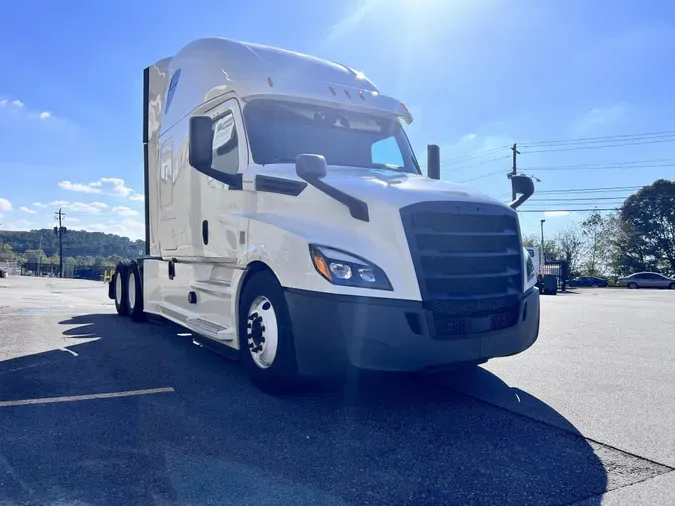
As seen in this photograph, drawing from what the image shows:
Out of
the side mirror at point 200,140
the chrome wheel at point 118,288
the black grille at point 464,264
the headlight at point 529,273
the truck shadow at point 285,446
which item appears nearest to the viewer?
the truck shadow at point 285,446

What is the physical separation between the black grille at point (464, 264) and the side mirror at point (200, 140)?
6.71 feet

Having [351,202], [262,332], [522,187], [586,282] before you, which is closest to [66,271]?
[586,282]

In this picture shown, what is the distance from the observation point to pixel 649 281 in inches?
1809

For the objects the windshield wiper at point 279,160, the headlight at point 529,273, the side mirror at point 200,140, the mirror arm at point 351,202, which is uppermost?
the side mirror at point 200,140

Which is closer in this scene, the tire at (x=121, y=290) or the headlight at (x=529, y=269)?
the headlight at (x=529, y=269)

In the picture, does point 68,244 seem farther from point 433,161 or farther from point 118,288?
point 433,161

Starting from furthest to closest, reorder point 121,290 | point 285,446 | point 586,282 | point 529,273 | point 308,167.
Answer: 1. point 586,282
2. point 121,290
3. point 529,273
4. point 308,167
5. point 285,446

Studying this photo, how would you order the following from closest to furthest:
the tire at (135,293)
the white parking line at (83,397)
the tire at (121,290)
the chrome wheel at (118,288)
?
the white parking line at (83,397), the tire at (135,293), the tire at (121,290), the chrome wheel at (118,288)

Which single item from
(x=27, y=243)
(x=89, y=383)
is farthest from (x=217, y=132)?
(x=27, y=243)

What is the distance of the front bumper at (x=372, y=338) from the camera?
152 inches

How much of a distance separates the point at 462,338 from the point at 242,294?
201 centimetres

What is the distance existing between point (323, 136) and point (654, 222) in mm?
A: 63647

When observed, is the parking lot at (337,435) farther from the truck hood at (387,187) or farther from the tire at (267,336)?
the truck hood at (387,187)

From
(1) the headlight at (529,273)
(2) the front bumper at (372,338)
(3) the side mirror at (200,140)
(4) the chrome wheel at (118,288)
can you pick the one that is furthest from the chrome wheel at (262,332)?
(4) the chrome wheel at (118,288)
